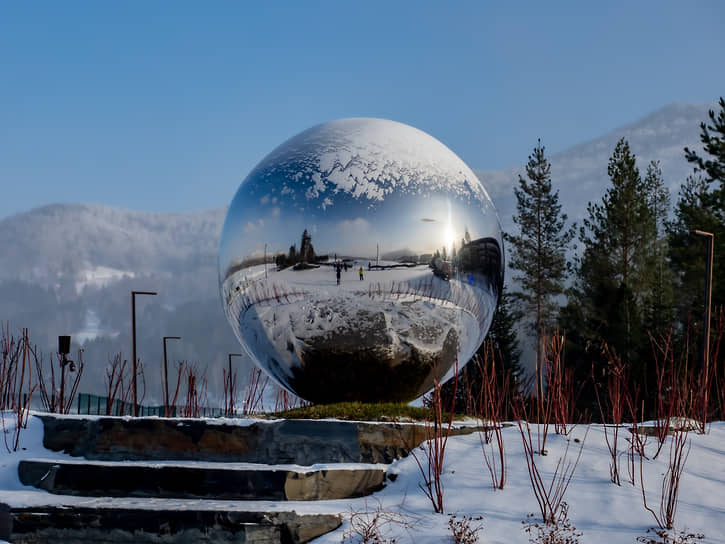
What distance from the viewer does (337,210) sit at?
7387 millimetres

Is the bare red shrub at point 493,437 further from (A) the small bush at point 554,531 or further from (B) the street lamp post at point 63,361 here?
(B) the street lamp post at point 63,361

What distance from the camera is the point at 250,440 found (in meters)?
7.14

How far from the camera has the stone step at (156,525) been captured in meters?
5.83

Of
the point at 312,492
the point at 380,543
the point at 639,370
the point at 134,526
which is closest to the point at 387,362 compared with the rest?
the point at 312,492

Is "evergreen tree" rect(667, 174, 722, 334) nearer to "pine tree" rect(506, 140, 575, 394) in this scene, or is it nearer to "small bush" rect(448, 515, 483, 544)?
"pine tree" rect(506, 140, 575, 394)

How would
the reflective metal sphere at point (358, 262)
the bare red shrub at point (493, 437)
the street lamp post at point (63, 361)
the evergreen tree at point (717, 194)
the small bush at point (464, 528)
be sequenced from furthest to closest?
the evergreen tree at point (717, 194)
the street lamp post at point (63, 361)
the reflective metal sphere at point (358, 262)
the bare red shrub at point (493, 437)
the small bush at point (464, 528)

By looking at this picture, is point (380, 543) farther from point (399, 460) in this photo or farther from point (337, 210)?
point (337, 210)

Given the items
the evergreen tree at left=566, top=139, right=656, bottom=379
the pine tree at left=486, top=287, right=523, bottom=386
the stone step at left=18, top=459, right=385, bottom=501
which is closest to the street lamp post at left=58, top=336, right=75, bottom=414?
the stone step at left=18, top=459, right=385, bottom=501

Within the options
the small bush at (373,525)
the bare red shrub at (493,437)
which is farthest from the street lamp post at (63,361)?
the bare red shrub at (493,437)

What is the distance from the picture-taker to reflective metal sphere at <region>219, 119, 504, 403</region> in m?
7.35

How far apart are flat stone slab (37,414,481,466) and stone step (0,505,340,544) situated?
114 cm

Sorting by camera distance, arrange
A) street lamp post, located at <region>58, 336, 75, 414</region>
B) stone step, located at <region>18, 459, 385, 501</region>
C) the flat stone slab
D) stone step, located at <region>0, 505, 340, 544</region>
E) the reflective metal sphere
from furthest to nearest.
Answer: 1. street lamp post, located at <region>58, 336, 75, 414</region>
2. the reflective metal sphere
3. the flat stone slab
4. stone step, located at <region>18, 459, 385, 501</region>
5. stone step, located at <region>0, 505, 340, 544</region>

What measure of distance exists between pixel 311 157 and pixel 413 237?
1598 millimetres

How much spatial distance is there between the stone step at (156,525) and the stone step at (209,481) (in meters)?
0.56
